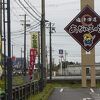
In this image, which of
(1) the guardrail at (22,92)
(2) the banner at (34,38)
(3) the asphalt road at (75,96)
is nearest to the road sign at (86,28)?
(1) the guardrail at (22,92)

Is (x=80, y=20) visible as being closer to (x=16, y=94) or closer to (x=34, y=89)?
(x=16, y=94)

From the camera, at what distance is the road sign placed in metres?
17.9

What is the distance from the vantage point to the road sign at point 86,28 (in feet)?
58.8

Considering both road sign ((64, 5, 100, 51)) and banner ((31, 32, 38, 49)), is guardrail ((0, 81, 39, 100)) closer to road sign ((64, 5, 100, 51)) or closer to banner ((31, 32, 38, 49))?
road sign ((64, 5, 100, 51))

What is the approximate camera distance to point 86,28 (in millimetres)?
18219

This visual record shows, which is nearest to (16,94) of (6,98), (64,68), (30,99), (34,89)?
(30,99)

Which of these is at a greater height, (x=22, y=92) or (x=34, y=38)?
(x=34, y=38)

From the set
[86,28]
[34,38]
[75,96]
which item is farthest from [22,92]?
[34,38]

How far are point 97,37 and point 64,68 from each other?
111735 mm

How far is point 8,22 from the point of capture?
18.3 meters

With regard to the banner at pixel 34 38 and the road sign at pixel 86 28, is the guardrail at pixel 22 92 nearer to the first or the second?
the road sign at pixel 86 28

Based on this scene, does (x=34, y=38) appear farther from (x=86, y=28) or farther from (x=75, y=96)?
(x=86, y=28)

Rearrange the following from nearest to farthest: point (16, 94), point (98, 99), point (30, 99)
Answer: point (16, 94)
point (30, 99)
point (98, 99)

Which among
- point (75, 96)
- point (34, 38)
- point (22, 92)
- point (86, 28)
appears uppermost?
point (34, 38)
